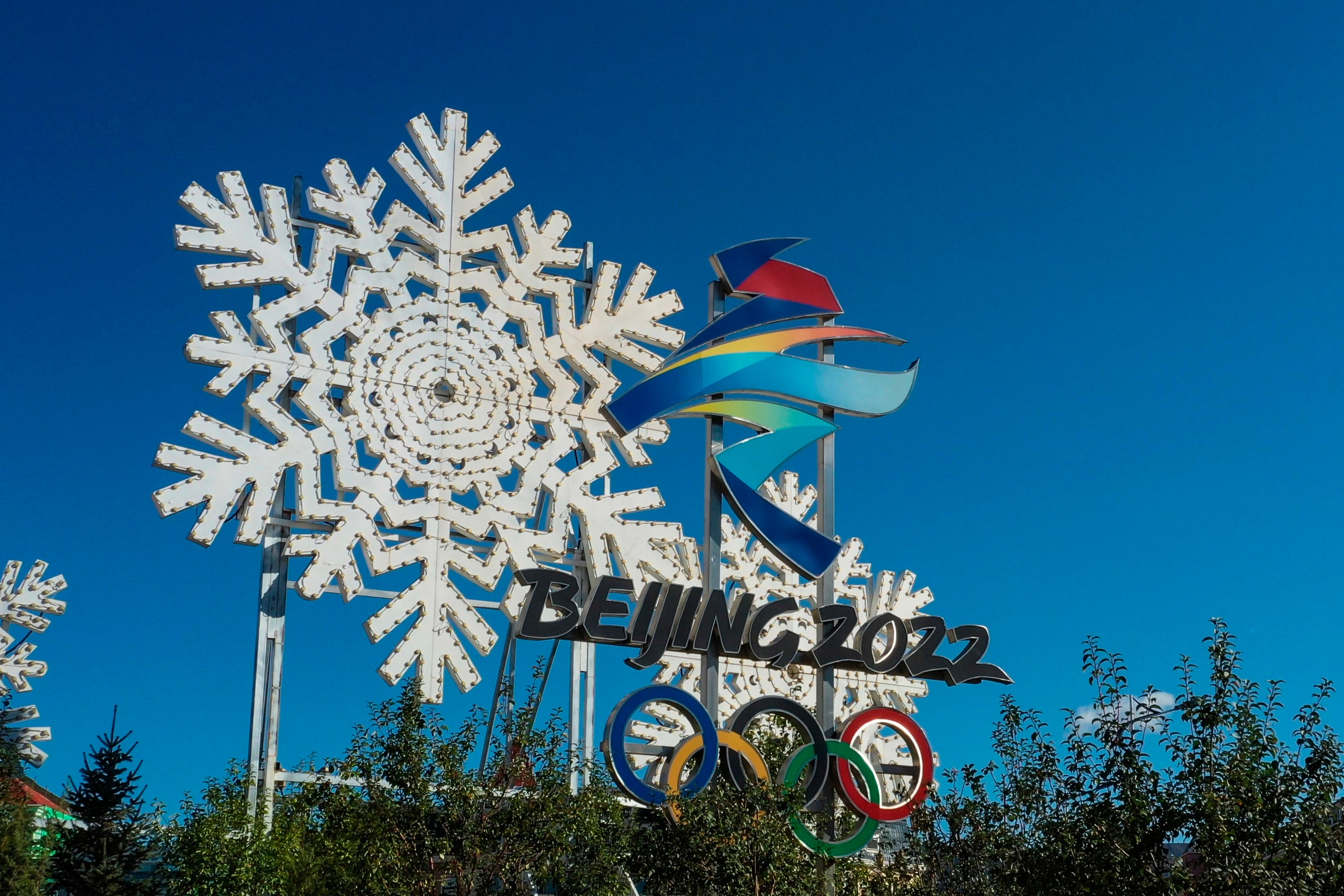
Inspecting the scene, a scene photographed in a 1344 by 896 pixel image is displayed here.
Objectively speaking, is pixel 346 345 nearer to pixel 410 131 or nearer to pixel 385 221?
pixel 385 221

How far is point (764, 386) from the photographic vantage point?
88.1ft

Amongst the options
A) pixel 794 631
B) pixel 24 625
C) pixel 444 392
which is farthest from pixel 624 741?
pixel 24 625

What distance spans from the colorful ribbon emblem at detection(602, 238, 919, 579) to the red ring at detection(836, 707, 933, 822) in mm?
2689

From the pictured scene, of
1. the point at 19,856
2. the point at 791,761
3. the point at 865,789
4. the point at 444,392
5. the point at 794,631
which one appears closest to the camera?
the point at 791,761

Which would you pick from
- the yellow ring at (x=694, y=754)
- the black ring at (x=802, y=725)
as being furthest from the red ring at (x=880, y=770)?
the yellow ring at (x=694, y=754)

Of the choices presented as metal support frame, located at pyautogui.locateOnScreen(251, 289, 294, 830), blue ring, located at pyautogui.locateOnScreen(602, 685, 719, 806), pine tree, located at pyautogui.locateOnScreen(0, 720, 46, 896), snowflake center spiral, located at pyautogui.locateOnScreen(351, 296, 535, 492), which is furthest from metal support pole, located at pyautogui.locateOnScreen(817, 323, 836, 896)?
pine tree, located at pyautogui.locateOnScreen(0, 720, 46, 896)

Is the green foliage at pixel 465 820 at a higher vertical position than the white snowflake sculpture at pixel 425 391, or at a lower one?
lower

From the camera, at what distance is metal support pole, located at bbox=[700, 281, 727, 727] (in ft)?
80.7

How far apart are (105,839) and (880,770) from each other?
46.0ft

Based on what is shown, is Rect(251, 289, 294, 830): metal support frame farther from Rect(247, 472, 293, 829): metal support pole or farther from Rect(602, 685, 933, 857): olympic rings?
Rect(602, 685, 933, 857): olympic rings

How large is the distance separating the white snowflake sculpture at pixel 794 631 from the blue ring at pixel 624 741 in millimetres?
7767

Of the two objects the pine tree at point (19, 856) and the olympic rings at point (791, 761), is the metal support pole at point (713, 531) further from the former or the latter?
the pine tree at point (19, 856)

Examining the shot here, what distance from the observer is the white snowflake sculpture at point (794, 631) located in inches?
1294

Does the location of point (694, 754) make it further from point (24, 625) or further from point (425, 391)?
point (24, 625)
